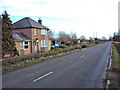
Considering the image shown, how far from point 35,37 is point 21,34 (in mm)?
3149

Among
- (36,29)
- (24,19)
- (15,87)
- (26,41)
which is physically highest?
(24,19)

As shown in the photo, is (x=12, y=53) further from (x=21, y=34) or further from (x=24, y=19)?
(x=24, y=19)

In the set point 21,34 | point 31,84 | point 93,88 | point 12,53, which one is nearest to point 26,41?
point 21,34

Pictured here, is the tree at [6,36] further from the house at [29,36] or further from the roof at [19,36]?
the house at [29,36]

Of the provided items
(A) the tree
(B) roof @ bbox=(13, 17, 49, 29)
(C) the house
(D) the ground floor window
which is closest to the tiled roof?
(C) the house

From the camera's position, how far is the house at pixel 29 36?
25.6 meters

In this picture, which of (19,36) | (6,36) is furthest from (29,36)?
(6,36)

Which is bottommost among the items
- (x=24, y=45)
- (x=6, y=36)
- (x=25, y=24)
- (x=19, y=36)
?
(x=24, y=45)

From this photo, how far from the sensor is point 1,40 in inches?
689

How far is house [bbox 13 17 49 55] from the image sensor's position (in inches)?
1008

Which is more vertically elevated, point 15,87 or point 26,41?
point 26,41

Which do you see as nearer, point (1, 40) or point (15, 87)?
point (15, 87)

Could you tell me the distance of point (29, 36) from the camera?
27.7 metres

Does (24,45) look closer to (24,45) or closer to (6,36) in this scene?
(24,45)
